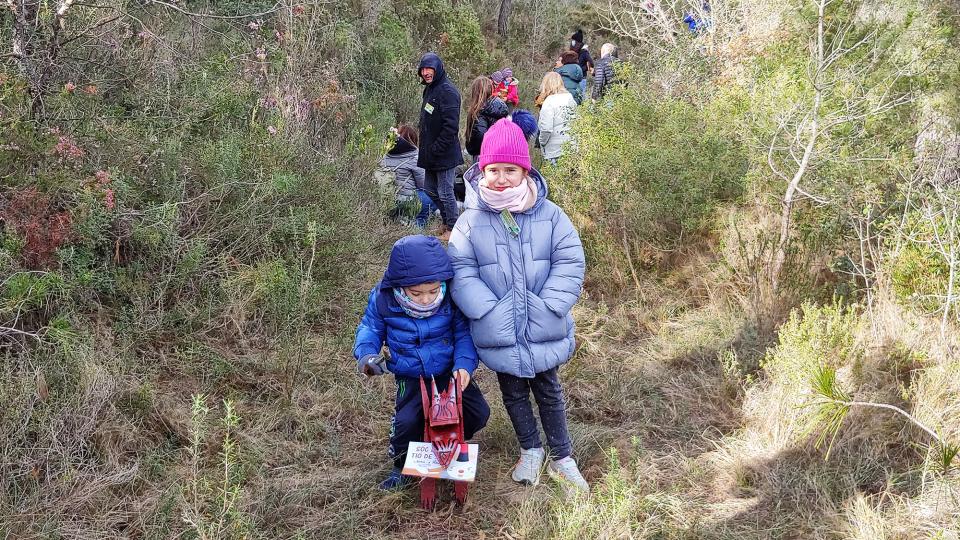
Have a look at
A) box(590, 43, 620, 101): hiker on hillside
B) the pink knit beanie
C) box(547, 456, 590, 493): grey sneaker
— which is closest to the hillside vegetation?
box(547, 456, 590, 493): grey sneaker

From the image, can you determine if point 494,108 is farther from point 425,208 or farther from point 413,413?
point 413,413

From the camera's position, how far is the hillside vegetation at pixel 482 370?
3.00 meters

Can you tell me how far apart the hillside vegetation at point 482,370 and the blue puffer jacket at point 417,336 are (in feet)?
2.11

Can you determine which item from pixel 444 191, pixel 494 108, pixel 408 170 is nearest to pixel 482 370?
pixel 444 191

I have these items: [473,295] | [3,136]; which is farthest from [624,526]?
[3,136]

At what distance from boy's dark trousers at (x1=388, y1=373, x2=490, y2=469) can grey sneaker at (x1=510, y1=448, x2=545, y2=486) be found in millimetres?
286

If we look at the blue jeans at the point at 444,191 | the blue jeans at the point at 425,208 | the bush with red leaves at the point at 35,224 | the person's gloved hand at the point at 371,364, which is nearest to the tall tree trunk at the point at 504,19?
the blue jeans at the point at 425,208

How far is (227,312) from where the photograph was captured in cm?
425

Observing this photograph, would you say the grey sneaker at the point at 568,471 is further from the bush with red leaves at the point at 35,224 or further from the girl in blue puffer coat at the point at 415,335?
the bush with red leaves at the point at 35,224

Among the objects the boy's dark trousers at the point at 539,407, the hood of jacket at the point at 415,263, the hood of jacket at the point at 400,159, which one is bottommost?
the boy's dark trousers at the point at 539,407

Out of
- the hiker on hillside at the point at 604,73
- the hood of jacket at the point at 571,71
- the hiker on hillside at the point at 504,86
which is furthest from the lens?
the hood of jacket at the point at 571,71

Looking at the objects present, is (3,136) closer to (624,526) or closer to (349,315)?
(349,315)

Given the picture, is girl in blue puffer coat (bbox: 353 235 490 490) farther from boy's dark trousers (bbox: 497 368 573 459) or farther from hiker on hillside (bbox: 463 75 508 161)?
hiker on hillside (bbox: 463 75 508 161)

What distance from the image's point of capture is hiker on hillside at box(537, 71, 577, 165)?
7184 mm
